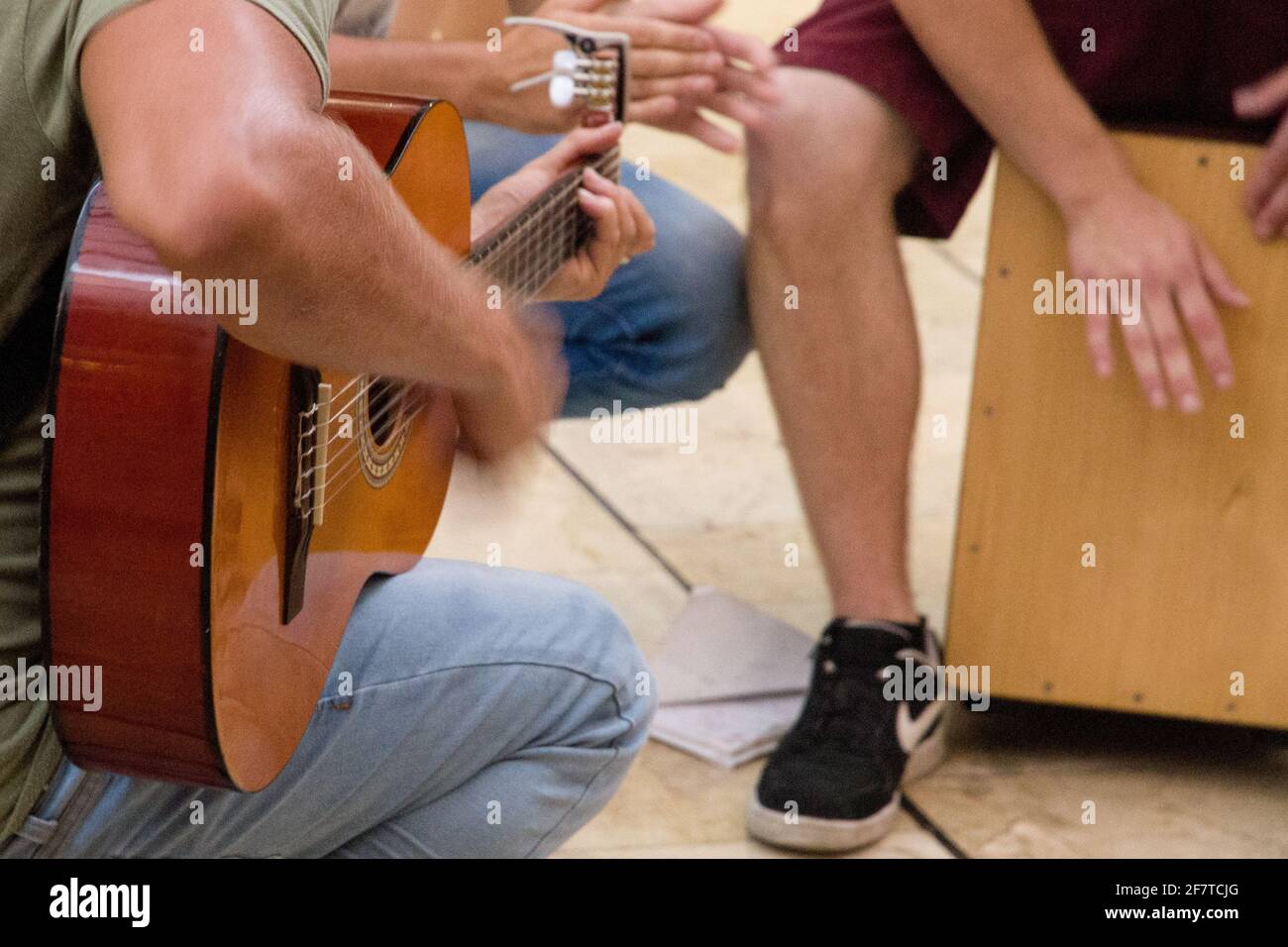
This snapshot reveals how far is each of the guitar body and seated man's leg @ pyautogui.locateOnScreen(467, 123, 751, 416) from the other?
0.82 m

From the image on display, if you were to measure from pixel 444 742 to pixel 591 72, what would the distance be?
67 cm

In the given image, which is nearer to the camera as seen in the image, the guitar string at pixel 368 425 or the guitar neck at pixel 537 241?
the guitar string at pixel 368 425

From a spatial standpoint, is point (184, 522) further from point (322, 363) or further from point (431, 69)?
point (431, 69)

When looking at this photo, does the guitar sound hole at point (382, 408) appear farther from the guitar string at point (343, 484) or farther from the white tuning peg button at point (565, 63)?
the white tuning peg button at point (565, 63)

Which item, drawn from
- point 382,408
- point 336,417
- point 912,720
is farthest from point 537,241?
point 912,720

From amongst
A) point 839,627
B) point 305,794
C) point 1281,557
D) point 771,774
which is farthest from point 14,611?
point 1281,557

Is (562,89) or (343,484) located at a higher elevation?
(562,89)

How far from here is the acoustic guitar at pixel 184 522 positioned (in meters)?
0.86

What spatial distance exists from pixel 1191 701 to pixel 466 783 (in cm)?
83

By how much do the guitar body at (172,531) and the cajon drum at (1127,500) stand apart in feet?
2.66

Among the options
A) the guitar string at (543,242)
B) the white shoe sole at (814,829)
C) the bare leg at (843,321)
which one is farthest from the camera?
the bare leg at (843,321)

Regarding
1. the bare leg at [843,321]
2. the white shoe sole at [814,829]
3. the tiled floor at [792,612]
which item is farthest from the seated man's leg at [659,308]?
the white shoe sole at [814,829]

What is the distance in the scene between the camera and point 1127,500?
1622mm

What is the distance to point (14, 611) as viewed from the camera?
0.93 m
